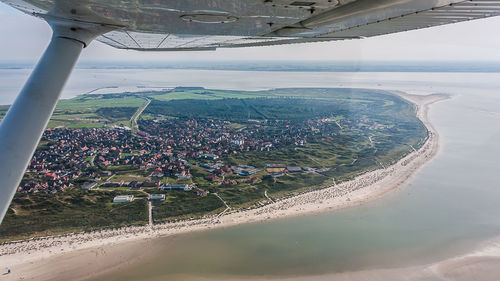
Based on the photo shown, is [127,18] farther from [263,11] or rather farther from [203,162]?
[203,162]

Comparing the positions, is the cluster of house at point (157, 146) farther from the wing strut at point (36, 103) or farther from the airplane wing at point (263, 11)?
the airplane wing at point (263, 11)

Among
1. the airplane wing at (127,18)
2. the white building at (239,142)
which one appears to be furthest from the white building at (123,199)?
the airplane wing at (127,18)

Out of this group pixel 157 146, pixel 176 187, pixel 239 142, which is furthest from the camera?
pixel 239 142

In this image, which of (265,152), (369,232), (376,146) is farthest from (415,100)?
(369,232)

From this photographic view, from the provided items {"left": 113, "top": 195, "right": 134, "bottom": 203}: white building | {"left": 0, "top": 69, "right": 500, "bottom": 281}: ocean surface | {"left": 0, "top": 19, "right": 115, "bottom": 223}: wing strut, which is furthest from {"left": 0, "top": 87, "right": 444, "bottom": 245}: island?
{"left": 0, "top": 19, "right": 115, "bottom": 223}: wing strut

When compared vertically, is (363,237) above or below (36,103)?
below

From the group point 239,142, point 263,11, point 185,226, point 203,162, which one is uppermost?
point 263,11

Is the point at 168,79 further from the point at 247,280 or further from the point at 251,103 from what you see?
the point at 247,280

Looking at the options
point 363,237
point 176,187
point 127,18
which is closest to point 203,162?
point 176,187

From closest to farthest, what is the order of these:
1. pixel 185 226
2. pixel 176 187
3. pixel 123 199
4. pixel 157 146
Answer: pixel 185 226, pixel 123 199, pixel 176 187, pixel 157 146
